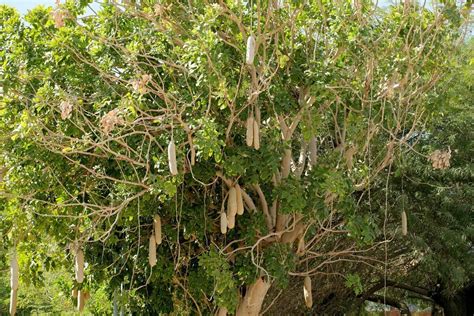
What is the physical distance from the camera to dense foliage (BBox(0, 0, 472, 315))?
7.02 m

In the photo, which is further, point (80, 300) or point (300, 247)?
point (300, 247)

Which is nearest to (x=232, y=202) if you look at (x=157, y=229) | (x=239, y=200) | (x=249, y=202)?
(x=239, y=200)

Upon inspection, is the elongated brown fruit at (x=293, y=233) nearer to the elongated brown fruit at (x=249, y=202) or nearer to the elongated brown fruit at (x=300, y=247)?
the elongated brown fruit at (x=300, y=247)

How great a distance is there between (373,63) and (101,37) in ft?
8.26

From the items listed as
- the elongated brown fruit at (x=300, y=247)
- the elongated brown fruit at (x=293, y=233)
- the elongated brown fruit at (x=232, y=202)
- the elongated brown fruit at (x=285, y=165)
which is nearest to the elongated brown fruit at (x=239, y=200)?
the elongated brown fruit at (x=232, y=202)

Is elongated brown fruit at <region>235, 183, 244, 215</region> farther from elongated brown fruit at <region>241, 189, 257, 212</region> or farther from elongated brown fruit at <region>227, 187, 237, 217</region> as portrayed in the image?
elongated brown fruit at <region>241, 189, 257, 212</region>

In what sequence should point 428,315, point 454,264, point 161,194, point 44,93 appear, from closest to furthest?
1. point 44,93
2. point 161,194
3. point 454,264
4. point 428,315

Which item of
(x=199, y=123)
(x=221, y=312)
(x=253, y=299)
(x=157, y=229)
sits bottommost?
(x=221, y=312)

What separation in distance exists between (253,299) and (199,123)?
2.64 meters

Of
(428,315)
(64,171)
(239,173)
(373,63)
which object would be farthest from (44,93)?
(428,315)

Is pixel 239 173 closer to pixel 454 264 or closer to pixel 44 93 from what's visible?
pixel 44 93

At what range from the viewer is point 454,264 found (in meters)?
11.4

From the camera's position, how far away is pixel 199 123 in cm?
674

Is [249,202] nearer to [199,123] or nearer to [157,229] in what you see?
[157,229]
